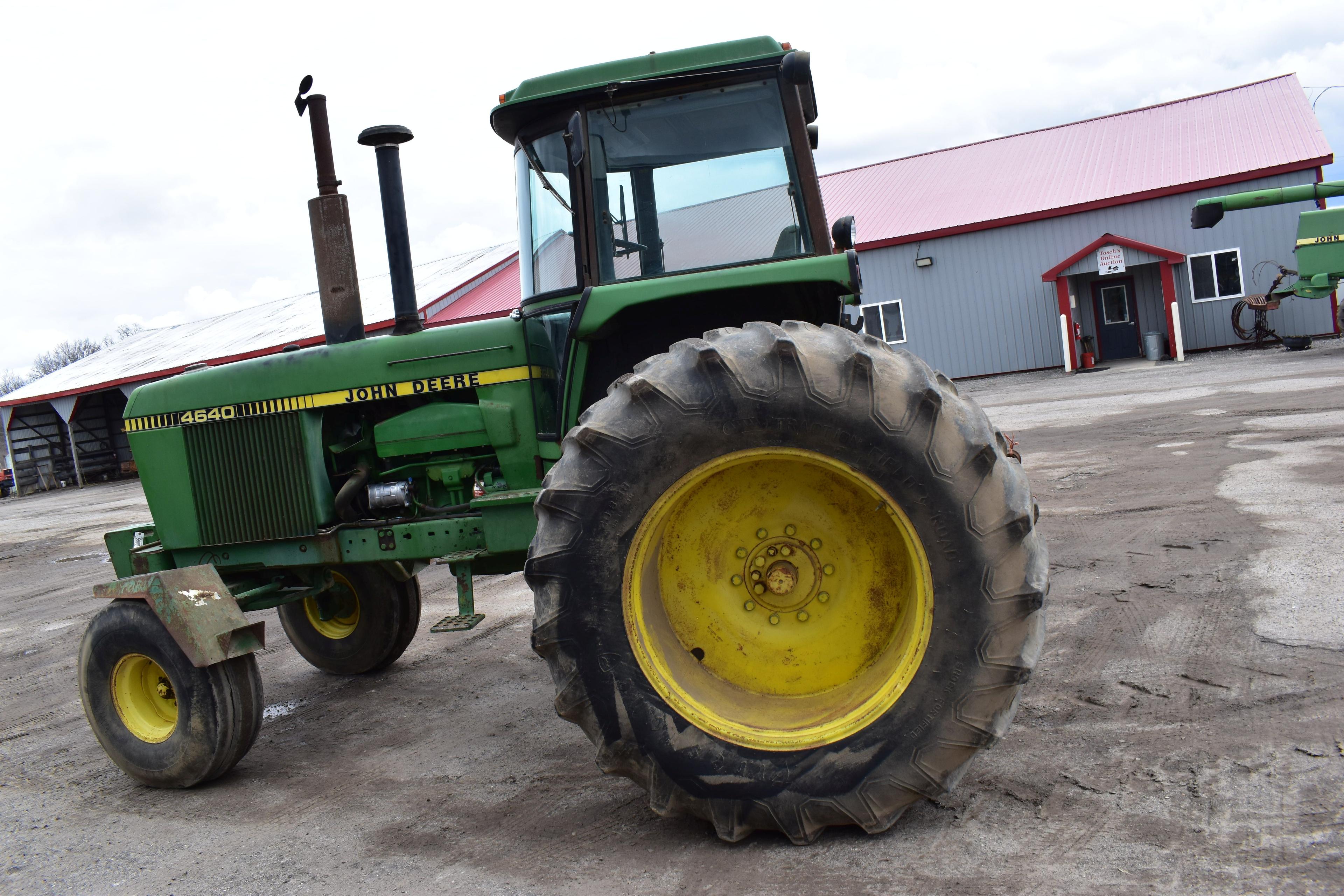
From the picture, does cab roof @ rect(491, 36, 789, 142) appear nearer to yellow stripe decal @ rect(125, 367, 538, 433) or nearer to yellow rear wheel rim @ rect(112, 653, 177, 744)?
yellow stripe decal @ rect(125, 367, 538, 433)

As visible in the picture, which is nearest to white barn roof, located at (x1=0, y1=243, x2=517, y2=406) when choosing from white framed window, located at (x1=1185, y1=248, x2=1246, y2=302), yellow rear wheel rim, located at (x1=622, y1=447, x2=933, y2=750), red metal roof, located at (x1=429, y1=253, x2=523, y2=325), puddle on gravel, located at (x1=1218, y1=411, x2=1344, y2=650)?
red metal roof, located at (x1=429, y1=253, x2=523, y2=325)

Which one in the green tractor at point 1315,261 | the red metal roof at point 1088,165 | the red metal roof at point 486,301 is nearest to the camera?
the green tractor at point 1315,261

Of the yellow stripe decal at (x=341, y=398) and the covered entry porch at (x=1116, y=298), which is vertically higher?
the covered entry porch at (x=1116, y=298)

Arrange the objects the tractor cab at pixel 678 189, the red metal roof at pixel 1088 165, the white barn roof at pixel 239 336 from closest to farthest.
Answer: the tractor cab at pixel 678 189 → the red metal roof at pixel 1088 165 → the white barn roof at pixel 239 336

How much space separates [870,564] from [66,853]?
2.93 metres

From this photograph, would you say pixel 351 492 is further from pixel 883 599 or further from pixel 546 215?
pixel 883 599

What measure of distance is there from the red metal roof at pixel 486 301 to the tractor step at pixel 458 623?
19.6m

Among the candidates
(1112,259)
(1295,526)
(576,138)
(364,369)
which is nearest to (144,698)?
(364,369)

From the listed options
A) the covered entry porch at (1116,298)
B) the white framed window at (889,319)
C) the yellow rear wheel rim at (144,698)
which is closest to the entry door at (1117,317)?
the covered entry porch at (1116,298)

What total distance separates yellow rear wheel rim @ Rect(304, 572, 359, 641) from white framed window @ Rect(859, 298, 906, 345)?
18.7m

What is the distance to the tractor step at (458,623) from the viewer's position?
353 cm

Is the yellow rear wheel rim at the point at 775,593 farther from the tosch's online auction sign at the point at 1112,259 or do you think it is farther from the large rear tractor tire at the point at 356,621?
the tosch's online auction sign at the point at 1112,259

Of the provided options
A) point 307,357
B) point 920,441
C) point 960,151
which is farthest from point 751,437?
point 960,151

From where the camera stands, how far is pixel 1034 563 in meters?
2.55
